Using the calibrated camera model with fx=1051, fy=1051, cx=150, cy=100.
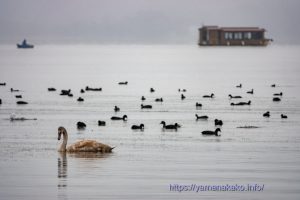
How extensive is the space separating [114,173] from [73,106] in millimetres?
25861

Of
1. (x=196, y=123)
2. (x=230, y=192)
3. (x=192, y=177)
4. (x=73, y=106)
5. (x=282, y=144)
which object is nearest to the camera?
(x=230, y=192)

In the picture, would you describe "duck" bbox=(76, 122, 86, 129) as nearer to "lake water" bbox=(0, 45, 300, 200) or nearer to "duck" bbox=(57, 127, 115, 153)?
"lake water" bbox=(0, 45, 300, 200)

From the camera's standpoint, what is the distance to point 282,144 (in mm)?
35219

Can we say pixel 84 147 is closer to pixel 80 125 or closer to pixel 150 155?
pixel 150 155

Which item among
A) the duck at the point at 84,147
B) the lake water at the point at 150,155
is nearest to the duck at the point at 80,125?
the lake water at the point at 150,155

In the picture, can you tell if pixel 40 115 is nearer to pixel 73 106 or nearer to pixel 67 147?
pixel 73 106

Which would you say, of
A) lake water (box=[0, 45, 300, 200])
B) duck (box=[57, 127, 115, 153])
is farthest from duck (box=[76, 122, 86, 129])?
duck (box=[57, 127, 115, 153])

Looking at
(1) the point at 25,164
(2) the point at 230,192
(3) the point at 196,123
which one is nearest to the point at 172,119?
(3) the point at 196,123

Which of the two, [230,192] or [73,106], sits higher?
[73,106]

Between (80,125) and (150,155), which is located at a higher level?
(80,125)

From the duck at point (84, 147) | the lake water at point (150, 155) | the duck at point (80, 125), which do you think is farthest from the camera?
Result: the duck at point (80, 125)

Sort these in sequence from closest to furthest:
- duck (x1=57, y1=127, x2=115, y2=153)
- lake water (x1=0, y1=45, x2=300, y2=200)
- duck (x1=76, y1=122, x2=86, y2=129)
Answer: lake water (x1=0, y1=45, x2=300, y2=200), duck (x1=57, y1=127, x2=115, y2=153), duck (x1=76, y1=122, x2=86, y2=129)

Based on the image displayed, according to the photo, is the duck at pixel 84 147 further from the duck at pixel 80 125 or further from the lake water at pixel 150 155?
the duck at pixel 80 125

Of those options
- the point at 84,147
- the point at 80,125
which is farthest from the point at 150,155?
the point at 80,125
